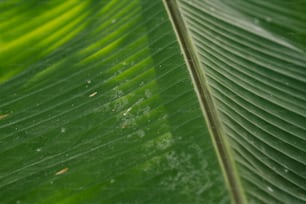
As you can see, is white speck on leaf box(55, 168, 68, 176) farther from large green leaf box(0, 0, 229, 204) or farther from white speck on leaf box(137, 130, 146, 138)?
white speck on leaf box(137, 130, 146, 138)

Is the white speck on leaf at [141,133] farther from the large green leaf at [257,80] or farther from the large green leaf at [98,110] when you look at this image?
the large green leaf at [257,80]

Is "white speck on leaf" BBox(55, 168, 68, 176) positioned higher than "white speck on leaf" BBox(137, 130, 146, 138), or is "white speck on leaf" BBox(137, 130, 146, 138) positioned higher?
"white speck on leaf" BBox(55, 168, 68, 176)

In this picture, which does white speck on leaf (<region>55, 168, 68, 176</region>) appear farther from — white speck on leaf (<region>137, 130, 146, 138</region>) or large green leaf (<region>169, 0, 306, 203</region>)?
large green leaf (<region>169, 0, 306, 203</region>)

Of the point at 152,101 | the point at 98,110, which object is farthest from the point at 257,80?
the point at 98,110

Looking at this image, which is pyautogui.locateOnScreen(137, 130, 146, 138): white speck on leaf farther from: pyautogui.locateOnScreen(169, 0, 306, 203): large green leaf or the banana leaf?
pyautogui.locateOnScreen(169, 0, 306, 203): large green leaf

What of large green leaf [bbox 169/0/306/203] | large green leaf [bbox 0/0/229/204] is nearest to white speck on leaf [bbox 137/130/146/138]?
large green leaf [bbox 0/0/229/204]

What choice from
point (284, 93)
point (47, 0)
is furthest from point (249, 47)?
point (47, 0)

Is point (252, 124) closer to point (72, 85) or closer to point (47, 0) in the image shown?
point (72, 85)
